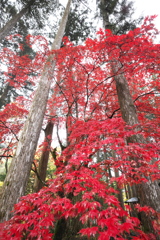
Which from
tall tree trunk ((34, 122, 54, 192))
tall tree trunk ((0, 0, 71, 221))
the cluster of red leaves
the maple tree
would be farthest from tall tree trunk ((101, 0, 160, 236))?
tall tree trunk ((34, 122, 54, 192))

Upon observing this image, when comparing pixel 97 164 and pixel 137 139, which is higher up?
pixel 137 139

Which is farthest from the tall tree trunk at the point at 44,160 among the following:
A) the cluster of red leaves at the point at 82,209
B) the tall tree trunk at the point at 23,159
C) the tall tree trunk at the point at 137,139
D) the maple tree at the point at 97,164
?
the tall tree trunk at the point at 137,139

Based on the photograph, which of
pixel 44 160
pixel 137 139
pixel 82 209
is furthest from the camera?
pixel 44 160

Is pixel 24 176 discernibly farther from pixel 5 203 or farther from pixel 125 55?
pixel 125 55

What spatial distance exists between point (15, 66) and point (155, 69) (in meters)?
6.93

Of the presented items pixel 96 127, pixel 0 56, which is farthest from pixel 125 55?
pixel 0 56

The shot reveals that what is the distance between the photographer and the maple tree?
1760mm

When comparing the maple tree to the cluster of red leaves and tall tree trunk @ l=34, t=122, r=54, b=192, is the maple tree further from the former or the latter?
tall tree trunk @ l=34, t=122, r=54, b=192

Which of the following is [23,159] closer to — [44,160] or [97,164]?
[97,164]

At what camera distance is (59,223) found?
3.59 metres

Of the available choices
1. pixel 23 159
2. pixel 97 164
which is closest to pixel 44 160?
pixel 23 159

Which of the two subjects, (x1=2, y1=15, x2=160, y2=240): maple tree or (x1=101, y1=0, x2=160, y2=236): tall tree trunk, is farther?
(x1=101, y1=0, x2=160, y2=236): tall tree trunk

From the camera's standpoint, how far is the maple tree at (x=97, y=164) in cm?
176

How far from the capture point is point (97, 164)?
261 centimetres
